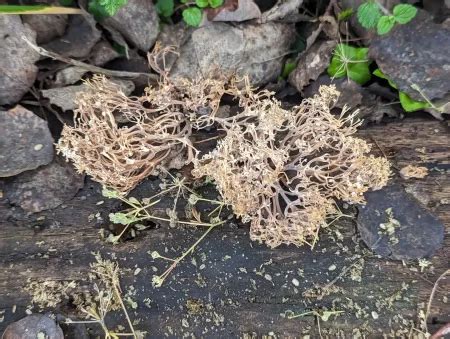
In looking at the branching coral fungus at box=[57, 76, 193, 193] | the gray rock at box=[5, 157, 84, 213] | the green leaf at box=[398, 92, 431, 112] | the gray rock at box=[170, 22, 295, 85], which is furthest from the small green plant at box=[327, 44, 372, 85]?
the gray rock at box=[5, 157, 84, 213]

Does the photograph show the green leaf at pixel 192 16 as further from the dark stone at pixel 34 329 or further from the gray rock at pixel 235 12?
the dark stone at pixel 34 329

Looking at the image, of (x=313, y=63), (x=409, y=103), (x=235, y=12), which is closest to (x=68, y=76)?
(x=235, y=12)

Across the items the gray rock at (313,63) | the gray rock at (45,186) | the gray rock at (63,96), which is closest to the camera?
the gray rock at (45,186)

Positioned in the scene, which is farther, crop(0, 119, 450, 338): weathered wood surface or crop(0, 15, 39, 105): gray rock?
crop(0, 15, 39, 105): gray rock

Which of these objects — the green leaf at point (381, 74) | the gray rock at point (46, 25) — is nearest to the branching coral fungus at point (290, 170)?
the green leaf at point (381, 74)

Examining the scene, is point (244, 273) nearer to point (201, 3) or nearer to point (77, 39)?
point (201, 3)

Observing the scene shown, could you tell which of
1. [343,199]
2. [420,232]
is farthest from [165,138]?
[420,232]

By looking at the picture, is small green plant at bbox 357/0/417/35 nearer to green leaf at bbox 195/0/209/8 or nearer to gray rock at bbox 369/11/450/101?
gray rock at bbox 369/11/450/101
